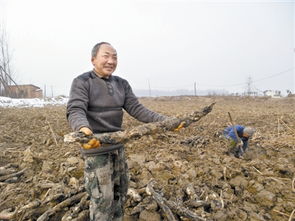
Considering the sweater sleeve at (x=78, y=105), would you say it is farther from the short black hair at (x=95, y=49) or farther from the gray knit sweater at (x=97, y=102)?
the short black hair at (x=95, y=49)

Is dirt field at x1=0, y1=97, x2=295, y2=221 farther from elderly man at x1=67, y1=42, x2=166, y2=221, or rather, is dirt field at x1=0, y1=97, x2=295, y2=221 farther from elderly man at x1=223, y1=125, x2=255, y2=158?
elderly man at x1=67, y1=42, x2=166, y2=221

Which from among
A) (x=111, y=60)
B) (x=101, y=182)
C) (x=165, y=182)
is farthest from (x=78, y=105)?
(x=165, y=182)

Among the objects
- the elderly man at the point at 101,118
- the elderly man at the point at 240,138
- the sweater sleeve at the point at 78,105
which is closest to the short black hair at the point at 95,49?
the elderly man at the point at 101,118

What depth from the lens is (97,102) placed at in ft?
6.32

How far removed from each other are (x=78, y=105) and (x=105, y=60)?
0.47m

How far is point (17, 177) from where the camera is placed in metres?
3.26

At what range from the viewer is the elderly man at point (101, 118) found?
1.83 meters

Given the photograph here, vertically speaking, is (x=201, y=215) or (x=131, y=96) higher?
(x=131, y=96)

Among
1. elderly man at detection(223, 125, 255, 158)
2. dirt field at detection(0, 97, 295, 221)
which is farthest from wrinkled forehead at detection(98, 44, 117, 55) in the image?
elderly man at detection(223, 125, 255, 158)

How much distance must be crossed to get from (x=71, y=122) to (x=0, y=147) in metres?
3.90

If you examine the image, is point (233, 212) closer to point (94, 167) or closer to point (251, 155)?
point (94, 167)

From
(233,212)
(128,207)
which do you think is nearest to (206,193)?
(233,212)

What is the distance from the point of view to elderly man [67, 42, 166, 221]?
183 centimetres

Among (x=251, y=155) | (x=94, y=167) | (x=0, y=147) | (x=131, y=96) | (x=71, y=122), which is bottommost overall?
(x=251, y=155)
